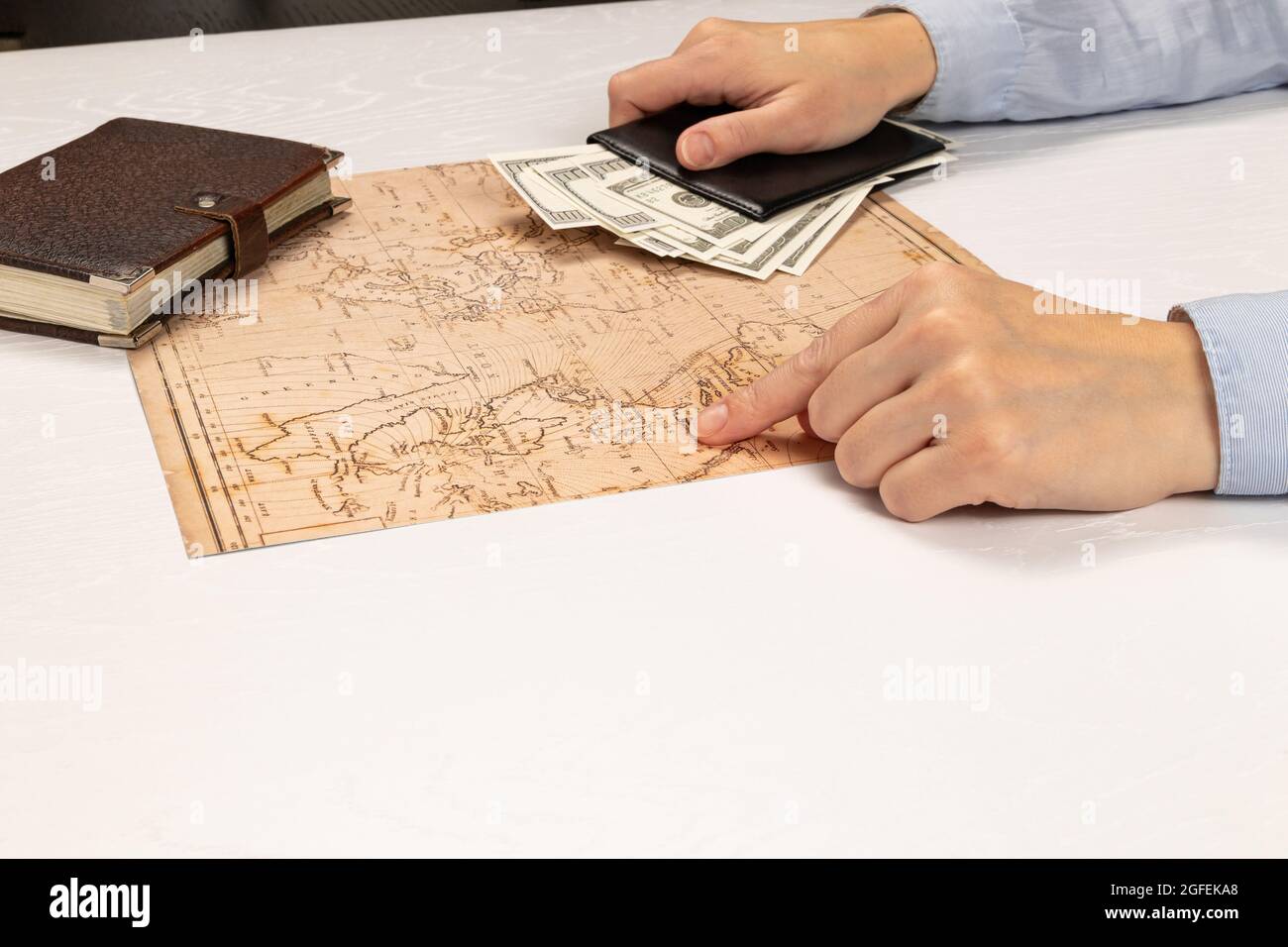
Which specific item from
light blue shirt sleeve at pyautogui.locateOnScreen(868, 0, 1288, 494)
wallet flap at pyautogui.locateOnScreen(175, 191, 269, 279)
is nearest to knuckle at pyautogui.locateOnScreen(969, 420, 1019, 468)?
wallet flap at pyautogui.locateOnScreen(175, 191, 269, 279)

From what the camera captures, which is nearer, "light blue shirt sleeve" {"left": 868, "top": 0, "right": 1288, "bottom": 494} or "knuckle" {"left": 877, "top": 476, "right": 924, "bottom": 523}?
"knuckle" {"left": 877, "top": 476, "right": 924, "bottom": 523}

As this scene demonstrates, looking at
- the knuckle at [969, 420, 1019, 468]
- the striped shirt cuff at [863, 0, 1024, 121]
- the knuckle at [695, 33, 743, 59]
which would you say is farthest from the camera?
the striped shirt cuff at [863, 0, 1024, 121]

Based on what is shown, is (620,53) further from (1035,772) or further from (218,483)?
(1035,772)

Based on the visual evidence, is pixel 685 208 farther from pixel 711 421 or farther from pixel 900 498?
pixel 900 498

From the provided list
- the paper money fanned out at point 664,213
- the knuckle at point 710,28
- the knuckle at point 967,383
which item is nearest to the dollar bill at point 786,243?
the paper money fanned out at point 664,213

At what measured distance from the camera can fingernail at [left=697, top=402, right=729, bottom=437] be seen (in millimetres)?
928

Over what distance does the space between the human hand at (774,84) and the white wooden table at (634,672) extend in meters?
0.49

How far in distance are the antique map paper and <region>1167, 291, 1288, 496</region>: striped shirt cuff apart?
0.90 ft

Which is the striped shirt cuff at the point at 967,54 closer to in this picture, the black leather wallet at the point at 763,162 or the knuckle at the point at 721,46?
the black leather wallet at the point at 763,162

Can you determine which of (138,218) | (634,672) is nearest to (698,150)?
(138,218)

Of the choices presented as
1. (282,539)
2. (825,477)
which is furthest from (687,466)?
(282,539)

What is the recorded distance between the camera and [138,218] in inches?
41.2

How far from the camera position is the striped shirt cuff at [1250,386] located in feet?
2.82

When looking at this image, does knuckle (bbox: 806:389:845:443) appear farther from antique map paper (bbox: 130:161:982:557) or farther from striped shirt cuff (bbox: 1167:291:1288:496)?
striped shirt cuff (bbox: 1167:291:1288:496)
